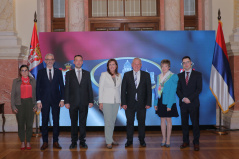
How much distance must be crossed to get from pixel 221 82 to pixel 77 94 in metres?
3.20

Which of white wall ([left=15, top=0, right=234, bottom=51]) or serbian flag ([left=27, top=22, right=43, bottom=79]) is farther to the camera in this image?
white wall ([left=15, top=0, right=234, bottom=51])

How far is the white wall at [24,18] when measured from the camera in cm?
690

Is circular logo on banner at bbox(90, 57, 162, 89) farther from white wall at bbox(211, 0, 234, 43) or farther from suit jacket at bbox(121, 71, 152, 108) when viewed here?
white wall at bbox(211, 0, 234, 43)

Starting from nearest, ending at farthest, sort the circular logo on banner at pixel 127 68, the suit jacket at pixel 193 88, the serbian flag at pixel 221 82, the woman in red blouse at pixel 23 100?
the suit jacket at pixel 193 88 → the woman in red blouse at pixel 23 100 → the serbian flag at pixel 221 82 → the circular logo on banner at pixel 127 68

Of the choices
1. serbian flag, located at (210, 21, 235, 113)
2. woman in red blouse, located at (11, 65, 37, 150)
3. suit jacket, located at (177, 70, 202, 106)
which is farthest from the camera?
serbian flag, located at (210, 21, 235, 113)

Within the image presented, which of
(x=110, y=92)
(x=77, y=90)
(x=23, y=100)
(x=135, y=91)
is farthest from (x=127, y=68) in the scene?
(x=23, y=100)

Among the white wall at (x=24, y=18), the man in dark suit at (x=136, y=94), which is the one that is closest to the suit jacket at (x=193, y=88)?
the man in dark suit at (x=136, y=94)

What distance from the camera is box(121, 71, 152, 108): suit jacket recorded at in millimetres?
4543

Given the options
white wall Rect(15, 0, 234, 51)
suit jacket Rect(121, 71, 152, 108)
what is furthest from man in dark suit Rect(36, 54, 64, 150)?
white wall Rect(15, 0, 234, 51)

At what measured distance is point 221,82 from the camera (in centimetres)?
582

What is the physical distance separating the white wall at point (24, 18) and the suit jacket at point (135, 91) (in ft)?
11.0

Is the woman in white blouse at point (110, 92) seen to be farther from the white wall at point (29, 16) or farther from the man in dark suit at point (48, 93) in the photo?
the white wall at point (29, 16)

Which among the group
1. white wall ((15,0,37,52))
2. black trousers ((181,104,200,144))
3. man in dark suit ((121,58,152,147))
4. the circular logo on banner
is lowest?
black trousers ((181,104,200,144))

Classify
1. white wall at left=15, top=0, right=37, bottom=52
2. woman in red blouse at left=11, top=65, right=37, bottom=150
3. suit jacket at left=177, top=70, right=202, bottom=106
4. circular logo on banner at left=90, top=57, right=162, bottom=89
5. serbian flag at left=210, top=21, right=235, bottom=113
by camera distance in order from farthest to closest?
white wall at left=15, top=0, right=37, bottom=52 < circular logo on banner at left=90, top=57, right=162, bottom=89 < serbian flag at left=210, top=21, right=235, bottom=113 < woman in red blouse at left=11, top=65, right=37, bottom=150 < suit jacket at left=177, top=70, right=202, bottom=106
